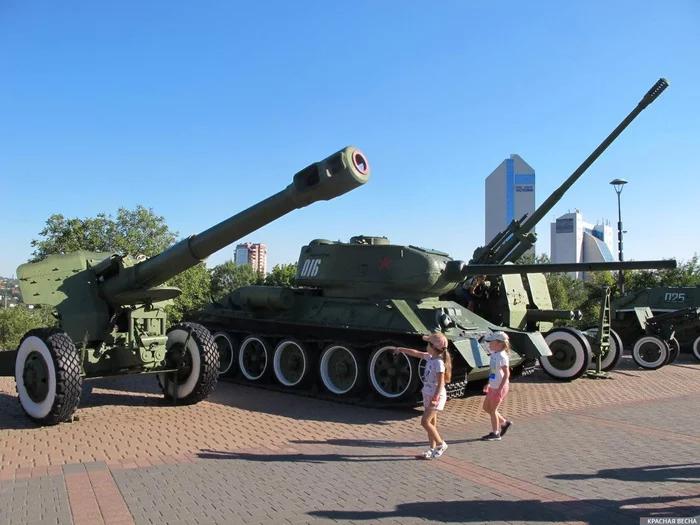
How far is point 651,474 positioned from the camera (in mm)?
6164

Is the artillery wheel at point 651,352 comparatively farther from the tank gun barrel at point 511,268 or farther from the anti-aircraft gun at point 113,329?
the anti-aircraft gun at point 113,329

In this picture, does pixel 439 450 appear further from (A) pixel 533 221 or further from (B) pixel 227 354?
(A) pixel 533 221

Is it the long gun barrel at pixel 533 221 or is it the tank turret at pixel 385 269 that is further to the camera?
the long gun barrel at pixel 533 221

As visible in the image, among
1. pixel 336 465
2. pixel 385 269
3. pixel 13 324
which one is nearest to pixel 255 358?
pixel 385 269

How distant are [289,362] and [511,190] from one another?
55.3m

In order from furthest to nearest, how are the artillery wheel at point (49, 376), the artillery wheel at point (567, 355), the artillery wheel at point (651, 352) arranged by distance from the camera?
the artillery wheel at point (651, 352) → the artillery wheel at point (567, 355) → the artillery wheel at point (49, 376)

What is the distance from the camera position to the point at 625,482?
587cm

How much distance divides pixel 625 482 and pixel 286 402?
609cm

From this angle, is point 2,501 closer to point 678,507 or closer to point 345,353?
point 678,507

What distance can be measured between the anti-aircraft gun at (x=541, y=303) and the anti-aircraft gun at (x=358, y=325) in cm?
216

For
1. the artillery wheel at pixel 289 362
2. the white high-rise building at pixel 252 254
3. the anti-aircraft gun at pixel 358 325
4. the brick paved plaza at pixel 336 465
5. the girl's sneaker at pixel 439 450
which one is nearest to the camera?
the brick paved plaza at pixel 336 465

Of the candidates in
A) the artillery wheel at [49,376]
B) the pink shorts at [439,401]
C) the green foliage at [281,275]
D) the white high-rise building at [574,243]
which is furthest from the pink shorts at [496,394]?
the white high-rise building at [574,243]

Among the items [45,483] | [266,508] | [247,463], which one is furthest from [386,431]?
[45,483]

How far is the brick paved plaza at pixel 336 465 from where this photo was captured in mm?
4980
